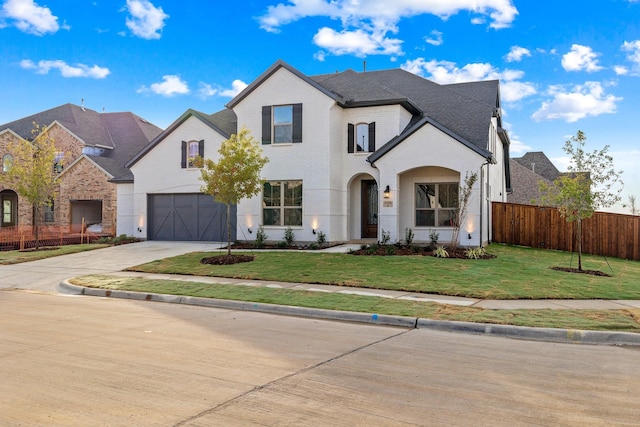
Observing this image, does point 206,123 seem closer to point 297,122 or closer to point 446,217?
point 297,122

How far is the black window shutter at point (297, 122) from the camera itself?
22422 mm

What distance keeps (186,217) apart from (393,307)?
1781 centimetres

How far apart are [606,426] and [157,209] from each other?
964 inches

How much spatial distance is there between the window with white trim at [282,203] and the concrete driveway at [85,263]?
2.70 meters

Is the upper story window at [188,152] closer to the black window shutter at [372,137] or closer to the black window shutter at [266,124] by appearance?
the black window shutter at [266,124]

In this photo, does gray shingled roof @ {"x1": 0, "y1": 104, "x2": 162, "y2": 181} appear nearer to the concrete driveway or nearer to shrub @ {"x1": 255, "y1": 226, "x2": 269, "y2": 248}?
the concrete driveway

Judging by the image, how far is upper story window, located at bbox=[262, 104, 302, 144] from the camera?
73.8ft

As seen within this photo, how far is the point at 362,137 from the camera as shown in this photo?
901 inches

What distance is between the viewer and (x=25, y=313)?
31.8ft

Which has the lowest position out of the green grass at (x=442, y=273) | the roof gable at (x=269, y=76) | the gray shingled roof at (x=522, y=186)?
the green grass at (x=442, y=273)

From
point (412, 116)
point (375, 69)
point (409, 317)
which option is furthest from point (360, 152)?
point (409, 317)

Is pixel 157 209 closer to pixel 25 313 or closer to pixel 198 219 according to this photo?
pixel 198 219

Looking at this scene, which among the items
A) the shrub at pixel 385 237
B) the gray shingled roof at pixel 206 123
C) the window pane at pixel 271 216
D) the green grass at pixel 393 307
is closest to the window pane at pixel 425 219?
the shrub at pixel 385 237

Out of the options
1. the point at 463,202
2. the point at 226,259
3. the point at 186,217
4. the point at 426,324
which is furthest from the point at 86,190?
the point at 426,324
